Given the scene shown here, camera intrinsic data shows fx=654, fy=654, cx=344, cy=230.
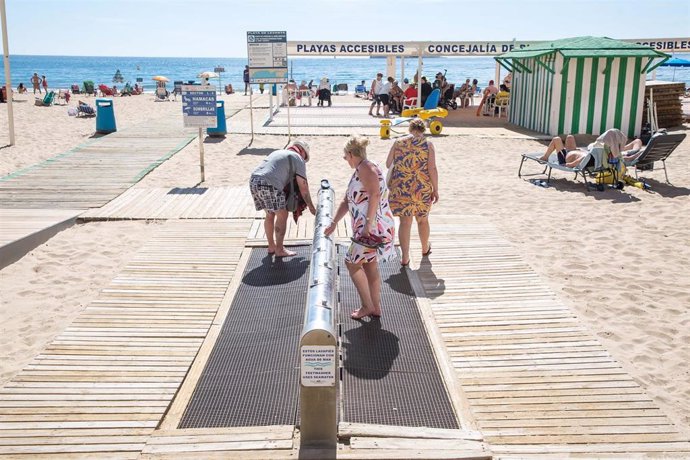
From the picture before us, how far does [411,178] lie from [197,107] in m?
5.84

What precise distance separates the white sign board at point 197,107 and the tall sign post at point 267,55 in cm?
496

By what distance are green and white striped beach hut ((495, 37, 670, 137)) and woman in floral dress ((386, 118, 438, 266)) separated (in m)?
10.4

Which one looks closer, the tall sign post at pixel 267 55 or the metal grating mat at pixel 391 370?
the metal grating mat at pixel 391 370

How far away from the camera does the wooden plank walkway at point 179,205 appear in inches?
322

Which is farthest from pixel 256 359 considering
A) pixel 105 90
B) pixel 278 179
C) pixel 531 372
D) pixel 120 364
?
pixel 105 90

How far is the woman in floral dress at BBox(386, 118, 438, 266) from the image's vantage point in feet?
19.7

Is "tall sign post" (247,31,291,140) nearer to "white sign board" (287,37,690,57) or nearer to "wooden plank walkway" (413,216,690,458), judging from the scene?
"white sign board" (287,37,690,57)

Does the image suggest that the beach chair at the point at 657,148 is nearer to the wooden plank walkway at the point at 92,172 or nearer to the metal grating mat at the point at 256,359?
the metal grating mat at the point at 256,359

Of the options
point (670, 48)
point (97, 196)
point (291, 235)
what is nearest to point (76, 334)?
point (291, 235)

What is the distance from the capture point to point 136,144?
14.4 meters

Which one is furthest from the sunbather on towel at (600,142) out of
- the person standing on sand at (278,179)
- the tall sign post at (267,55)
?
the tall sign post at (267,55)

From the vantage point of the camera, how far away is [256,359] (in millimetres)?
4340

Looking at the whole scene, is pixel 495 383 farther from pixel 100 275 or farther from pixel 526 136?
pixel 526 136

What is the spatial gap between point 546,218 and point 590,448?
208 inches
